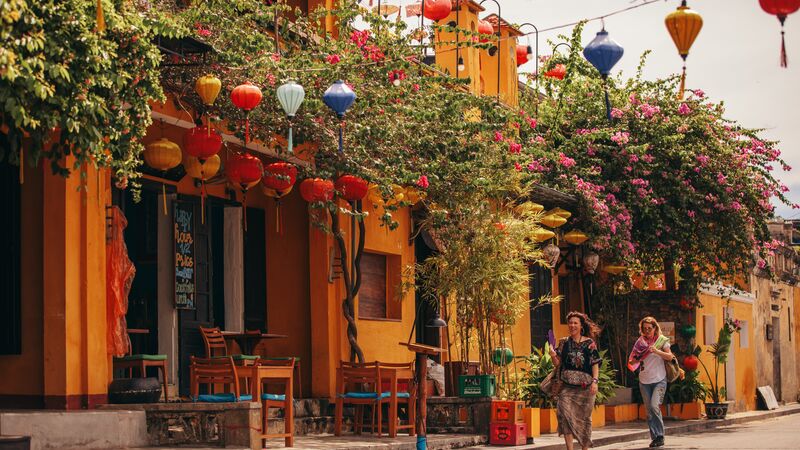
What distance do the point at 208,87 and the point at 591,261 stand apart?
13031 millimetres

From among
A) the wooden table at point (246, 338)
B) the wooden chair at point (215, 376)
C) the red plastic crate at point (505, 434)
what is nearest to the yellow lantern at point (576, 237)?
the red plastic crate at point (505, 434)

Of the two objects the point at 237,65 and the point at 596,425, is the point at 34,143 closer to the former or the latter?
the point at 237,65

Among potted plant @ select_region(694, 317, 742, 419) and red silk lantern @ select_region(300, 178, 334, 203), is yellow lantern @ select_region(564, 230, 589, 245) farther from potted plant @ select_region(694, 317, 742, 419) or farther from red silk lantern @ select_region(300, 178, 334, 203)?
red silk lantern @ select_region(300, 178, 334, 203)

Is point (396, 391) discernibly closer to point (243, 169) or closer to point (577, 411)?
point (577, 411)

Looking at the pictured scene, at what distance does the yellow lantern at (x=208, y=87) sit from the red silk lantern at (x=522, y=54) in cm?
1318

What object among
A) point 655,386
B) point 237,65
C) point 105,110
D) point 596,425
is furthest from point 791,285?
point 105,110

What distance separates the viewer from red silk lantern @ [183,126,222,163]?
14383 mm

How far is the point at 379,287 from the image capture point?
67.3ft

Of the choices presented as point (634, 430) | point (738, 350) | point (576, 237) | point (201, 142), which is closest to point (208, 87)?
point (201, 142)

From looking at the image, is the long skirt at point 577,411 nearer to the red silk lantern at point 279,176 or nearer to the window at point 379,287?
the red silk lantern at point 279,176

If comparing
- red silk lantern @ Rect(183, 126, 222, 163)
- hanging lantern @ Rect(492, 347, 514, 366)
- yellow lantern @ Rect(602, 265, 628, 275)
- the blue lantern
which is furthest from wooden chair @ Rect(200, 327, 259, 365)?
yellow lantern @ Rect(602, 265, 628, 275)

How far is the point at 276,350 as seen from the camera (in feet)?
62.4

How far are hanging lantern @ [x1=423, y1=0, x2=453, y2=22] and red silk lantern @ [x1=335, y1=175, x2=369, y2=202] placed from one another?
4.50 metres

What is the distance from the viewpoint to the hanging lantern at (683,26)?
34.6 feet
